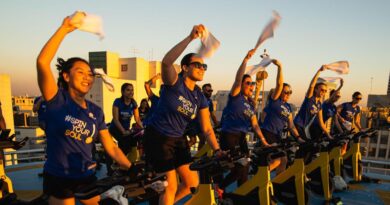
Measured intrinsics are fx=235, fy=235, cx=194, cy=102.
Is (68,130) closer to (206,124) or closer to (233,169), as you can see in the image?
(206,124)

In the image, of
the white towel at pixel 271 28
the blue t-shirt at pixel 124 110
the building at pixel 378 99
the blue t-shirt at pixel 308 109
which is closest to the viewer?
the white towel at pixel 271 28

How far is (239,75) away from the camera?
338cm

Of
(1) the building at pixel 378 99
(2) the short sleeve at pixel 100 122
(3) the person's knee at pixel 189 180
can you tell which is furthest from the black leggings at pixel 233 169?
(1) the building at pixel 378 99

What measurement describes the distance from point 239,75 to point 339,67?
8.16 ft

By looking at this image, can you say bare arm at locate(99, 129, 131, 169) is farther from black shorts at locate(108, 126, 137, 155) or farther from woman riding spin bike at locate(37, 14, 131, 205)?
black shorts at locate(108, 126, 137, 155)

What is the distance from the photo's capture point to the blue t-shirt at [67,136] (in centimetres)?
178

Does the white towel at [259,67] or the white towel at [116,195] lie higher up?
the white towel at [259,67]

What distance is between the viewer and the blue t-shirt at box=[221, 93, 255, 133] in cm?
378

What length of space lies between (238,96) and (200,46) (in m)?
1.56

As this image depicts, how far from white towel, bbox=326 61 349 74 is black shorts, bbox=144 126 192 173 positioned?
348cm

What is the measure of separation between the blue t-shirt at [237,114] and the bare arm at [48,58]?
2.64 meters

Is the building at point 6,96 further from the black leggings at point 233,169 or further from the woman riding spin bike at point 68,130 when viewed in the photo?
the woman riding spin bike at point 68,130

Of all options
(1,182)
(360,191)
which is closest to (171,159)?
(1,182)

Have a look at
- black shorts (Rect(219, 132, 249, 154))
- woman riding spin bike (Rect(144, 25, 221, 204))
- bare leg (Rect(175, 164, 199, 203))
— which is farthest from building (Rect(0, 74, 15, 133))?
bare leg (Rect(175, 164, 199, 203))
